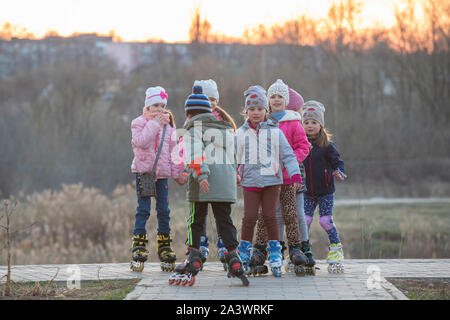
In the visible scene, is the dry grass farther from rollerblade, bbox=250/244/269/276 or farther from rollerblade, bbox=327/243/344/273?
rollerblade, bbox=250/244/269/276

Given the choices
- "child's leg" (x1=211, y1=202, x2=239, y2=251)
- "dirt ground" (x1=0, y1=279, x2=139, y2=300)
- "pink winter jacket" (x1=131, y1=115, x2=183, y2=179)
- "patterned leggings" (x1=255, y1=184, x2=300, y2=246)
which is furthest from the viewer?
"pink winter jacket" (x1=131, y1=115, x2=183, y2=179)

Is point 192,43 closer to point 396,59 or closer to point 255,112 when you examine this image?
point 396,59

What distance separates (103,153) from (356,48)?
15353 millimetres

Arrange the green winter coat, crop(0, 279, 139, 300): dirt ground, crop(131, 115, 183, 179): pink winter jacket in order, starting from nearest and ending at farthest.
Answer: crop(0, 279, 139, 300): dirt ground < the green winter coat < crop(131, 115, 183, 179): pink winter jacket

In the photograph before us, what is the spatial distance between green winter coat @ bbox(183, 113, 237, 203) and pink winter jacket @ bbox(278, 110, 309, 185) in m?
0.84

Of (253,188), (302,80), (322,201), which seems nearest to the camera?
(253,188)

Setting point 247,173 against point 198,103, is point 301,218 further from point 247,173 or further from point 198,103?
point 198,103

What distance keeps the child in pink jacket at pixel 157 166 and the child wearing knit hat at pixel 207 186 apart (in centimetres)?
95

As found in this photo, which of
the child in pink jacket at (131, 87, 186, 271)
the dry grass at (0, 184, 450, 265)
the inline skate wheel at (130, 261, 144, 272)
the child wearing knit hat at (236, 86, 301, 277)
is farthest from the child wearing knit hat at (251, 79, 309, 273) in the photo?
the dry grass at (0, 184, 450, 265)

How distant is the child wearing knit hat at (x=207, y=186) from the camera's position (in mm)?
6055

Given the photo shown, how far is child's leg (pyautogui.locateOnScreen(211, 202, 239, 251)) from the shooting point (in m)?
6.18

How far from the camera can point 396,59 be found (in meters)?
37.2

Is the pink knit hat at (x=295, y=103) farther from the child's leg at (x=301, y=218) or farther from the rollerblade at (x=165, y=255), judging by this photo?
the rollerblade at (x=165, y=255)

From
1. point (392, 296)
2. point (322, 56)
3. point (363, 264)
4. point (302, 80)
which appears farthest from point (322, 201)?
point (322, 56)
